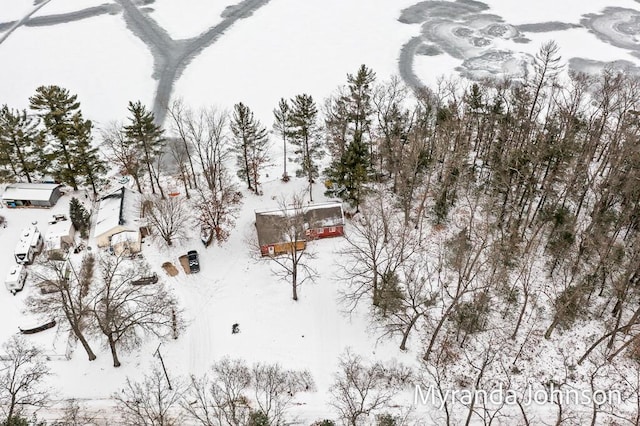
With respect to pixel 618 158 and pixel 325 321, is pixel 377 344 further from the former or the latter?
pixel 618 158

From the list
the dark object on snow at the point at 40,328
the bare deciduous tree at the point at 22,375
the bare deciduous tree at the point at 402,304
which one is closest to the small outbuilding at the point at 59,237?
the dark object on snow at the point at 40,328

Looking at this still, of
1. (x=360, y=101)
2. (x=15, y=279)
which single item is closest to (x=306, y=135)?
(x=360, y=101)

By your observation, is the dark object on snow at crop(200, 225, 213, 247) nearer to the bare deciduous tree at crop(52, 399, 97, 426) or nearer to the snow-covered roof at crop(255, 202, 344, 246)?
the snow-covered roof at crop(255, 202, 344, 246)

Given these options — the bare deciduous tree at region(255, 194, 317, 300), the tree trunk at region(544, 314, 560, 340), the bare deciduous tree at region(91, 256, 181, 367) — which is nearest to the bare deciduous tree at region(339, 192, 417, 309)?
the bare deciduous tree at region(255, 194, 317, 300)

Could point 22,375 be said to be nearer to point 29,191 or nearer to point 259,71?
point 29,191

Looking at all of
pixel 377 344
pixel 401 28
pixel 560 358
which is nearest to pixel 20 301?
pixel 377 344
